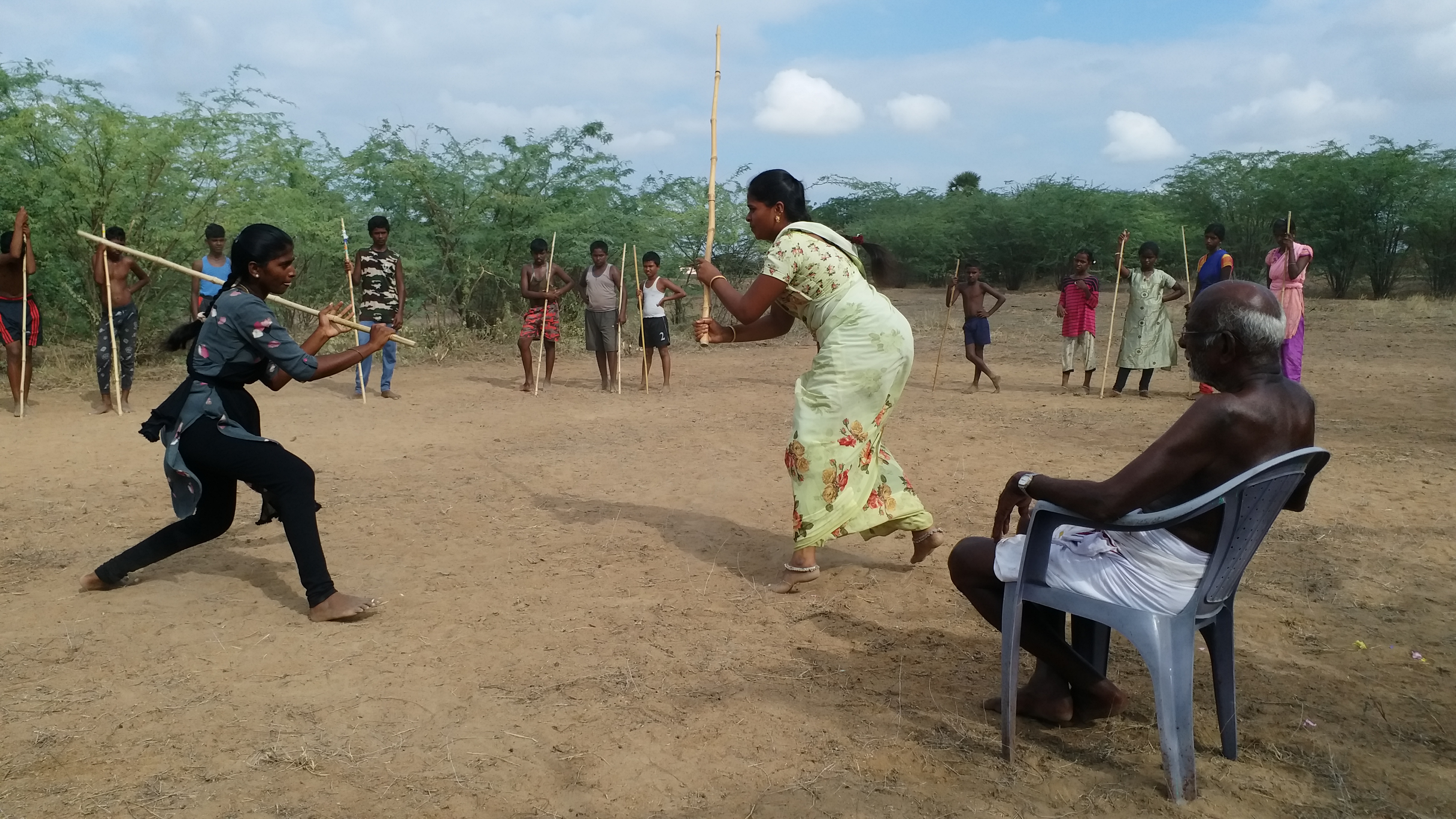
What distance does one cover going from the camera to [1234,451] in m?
2.55

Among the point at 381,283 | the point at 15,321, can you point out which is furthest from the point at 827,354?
the point at 15,321

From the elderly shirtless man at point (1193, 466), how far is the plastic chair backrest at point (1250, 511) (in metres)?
0.05

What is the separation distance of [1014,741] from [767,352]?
42.2 ft

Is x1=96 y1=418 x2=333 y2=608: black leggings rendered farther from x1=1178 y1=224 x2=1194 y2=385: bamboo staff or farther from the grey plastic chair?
x1=1178 y1=224 x2=1194 y2=385: bamboo staff

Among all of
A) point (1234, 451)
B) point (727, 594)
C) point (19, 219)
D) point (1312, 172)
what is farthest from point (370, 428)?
point (1312, 172)

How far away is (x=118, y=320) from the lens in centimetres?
939

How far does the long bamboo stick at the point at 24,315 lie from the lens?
880cm

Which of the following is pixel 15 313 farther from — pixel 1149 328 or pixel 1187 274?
pixel 1187 274

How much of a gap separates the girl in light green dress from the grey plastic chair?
8.41 meters

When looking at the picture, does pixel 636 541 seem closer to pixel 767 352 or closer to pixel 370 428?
pixel 370 428

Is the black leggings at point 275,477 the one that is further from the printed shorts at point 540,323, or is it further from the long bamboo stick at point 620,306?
the printed shorts at point 540,323

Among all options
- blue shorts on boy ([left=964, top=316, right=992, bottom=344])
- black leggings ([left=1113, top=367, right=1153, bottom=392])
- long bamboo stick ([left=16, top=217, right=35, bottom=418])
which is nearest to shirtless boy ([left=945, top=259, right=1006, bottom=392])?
blue shorts on boy ([left=964, top=316, right=992, bottom=344])

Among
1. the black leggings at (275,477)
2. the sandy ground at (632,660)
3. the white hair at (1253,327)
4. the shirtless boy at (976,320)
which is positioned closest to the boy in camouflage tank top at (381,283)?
the sandy ground at (632,660)

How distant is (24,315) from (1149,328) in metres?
11.0
